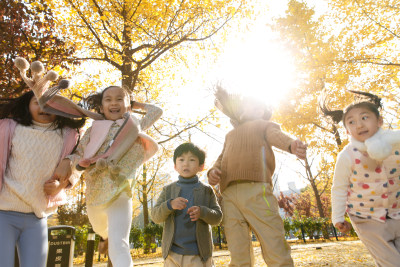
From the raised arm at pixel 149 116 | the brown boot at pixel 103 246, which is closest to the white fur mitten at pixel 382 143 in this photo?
the raised arm at pixel 149 116

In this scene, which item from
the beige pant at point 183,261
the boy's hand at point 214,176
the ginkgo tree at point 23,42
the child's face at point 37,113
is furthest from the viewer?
the ginkgo tree at point 23,42

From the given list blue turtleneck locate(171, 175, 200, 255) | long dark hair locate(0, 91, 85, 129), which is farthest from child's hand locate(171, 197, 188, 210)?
long dark hair locate(0, 91, 85, 129)

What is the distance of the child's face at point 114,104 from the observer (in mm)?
2348

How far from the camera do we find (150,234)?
1163cm

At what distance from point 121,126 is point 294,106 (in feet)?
21.9

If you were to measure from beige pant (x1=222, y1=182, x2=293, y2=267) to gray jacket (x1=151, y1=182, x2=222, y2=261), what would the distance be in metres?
0.13

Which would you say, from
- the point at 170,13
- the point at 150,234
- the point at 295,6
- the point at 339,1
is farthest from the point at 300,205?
the point at 170,13

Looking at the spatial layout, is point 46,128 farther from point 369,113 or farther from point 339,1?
point 339,1

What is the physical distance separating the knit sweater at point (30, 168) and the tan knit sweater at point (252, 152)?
1.39m

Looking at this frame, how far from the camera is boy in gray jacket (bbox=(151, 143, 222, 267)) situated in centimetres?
211

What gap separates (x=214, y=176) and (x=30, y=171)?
1387 mm

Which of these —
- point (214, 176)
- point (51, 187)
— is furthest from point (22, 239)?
point (214, 176)

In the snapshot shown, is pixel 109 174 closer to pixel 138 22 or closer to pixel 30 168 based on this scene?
pixel 30 168

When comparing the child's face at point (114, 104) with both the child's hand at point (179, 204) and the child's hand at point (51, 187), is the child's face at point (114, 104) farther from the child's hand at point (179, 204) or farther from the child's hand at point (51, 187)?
the child's hand at point (179, 204)
